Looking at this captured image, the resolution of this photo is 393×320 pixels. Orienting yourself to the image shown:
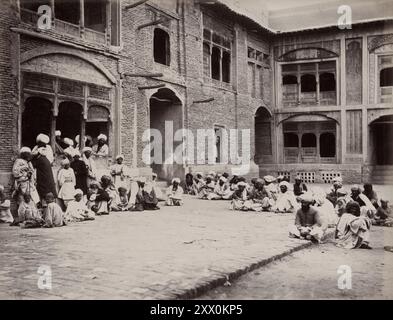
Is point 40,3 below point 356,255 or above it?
above

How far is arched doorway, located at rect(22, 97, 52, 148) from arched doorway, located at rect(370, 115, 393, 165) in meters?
18.1

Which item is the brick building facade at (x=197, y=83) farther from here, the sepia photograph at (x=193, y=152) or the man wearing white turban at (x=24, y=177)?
the man wearing white turban at (x=24, y=177)

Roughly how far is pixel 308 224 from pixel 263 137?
728 inches

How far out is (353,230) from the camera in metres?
7.32

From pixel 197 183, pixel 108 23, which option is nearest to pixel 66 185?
pixel 108 23

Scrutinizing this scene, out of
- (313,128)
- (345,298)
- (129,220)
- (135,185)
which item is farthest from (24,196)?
(313,128)

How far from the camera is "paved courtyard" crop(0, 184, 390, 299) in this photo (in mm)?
4523

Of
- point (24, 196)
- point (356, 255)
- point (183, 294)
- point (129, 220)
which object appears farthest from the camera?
point (129, 220)

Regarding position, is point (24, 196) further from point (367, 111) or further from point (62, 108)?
point (367, 111)

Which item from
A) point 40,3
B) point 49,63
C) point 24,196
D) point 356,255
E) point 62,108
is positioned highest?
point 40,3

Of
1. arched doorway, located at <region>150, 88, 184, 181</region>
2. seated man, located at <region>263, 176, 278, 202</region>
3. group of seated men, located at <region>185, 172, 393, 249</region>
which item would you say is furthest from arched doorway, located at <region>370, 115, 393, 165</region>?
seated man, located at <region>263, 176, 278, 202</region>

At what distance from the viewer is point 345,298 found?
14.7ft

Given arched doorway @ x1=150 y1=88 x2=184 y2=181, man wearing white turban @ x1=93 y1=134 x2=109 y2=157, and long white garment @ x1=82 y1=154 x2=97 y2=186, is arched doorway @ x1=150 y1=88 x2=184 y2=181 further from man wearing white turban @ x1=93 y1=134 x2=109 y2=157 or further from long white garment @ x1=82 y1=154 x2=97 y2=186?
long white garment @ x1=82 y1=154 x2=97 y2=186

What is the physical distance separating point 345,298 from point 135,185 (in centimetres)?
914
